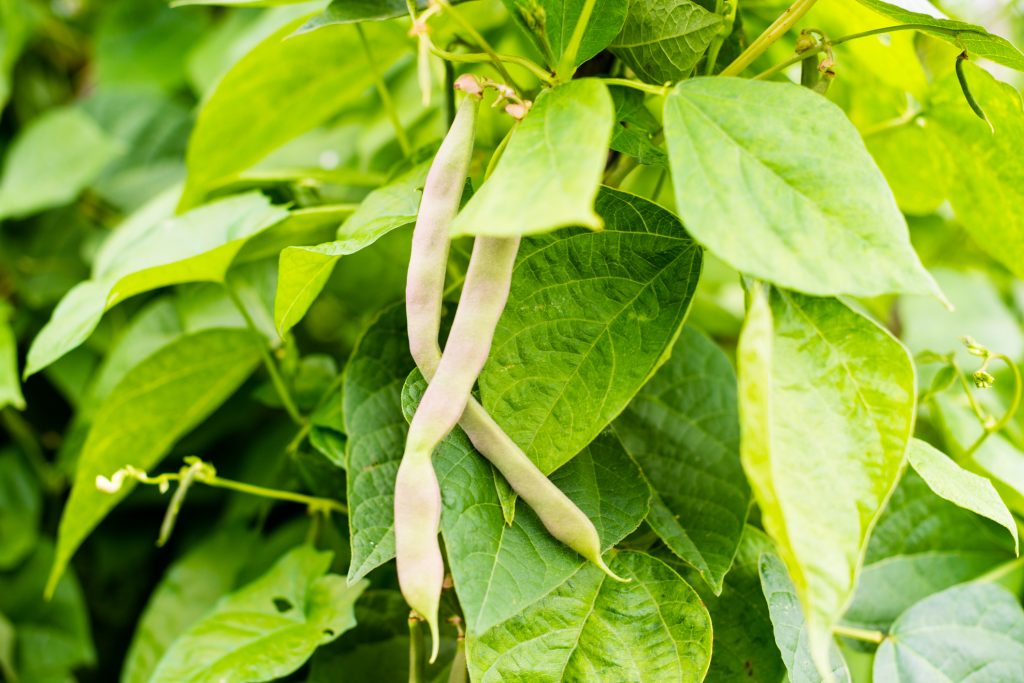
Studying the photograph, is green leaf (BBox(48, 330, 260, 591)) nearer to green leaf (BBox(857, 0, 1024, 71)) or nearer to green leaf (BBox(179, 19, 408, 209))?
green leaf (BBox(179, 19, 408, 209))

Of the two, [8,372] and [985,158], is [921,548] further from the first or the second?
[8,372]

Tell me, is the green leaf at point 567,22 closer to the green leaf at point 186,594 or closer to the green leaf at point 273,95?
the green leaf at point 273,95

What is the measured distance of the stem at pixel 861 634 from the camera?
0.53m

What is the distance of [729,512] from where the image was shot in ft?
1.62

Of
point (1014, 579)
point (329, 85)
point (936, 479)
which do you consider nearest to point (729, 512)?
point (936, 479)

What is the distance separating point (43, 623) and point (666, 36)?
0.88 metres

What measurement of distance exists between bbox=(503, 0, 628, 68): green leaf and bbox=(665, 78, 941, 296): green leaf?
0.19 ft

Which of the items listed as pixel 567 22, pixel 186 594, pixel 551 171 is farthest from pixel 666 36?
pixel 186 594

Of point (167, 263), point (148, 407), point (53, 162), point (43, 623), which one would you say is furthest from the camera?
point (53, 162)

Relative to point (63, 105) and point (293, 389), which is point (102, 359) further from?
point (63, 105)

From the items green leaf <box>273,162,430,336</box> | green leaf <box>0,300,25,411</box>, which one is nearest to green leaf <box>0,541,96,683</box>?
green leaf <box>0,300,25,411</box>

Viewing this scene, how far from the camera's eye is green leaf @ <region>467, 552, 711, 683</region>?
0.42m

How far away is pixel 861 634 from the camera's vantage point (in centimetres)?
53

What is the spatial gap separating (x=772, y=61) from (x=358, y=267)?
1.31ft
